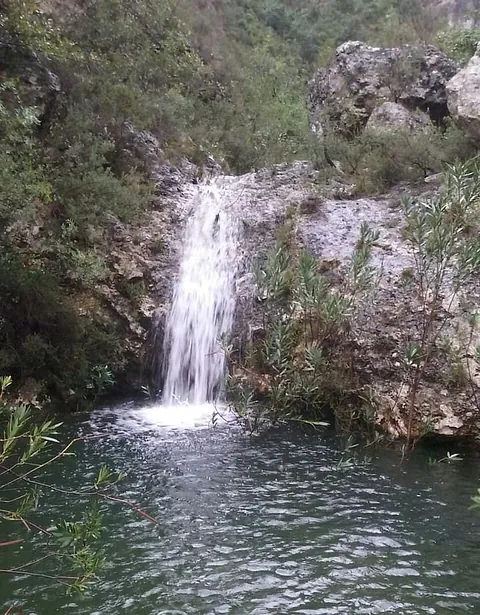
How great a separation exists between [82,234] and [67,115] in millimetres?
3363

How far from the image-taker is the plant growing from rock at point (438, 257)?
912cm

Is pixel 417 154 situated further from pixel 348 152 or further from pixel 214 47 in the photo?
pixel 214 47

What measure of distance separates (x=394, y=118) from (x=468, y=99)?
4.86 meters

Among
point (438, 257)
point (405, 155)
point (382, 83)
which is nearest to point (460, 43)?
point (382, 83)

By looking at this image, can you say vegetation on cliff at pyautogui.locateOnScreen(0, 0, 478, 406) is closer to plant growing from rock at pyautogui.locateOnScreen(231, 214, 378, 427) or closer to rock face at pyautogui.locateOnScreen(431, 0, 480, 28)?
plant growing from rock at pyautogui.locateOnScreen(231, 214, 378, 427)

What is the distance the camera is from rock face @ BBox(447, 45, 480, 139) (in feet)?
43.8

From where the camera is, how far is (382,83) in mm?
20438

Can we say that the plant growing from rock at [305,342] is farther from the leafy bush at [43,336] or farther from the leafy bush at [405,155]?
the leafy bush at [405,155]

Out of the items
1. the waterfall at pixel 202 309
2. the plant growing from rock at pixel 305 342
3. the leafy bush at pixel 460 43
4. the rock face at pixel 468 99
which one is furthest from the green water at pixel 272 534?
the leafy bush at pixel 460 43

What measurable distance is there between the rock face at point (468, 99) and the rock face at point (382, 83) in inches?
209

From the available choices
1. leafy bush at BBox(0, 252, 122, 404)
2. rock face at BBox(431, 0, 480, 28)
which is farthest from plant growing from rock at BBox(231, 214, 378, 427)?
rock face at BBox(431, 0, 480, 28)

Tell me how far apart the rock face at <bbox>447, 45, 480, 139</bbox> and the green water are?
316 inches

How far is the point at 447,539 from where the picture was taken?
6.49 m

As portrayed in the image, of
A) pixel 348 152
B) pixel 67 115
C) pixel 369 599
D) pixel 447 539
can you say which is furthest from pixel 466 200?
pixel 67 115
